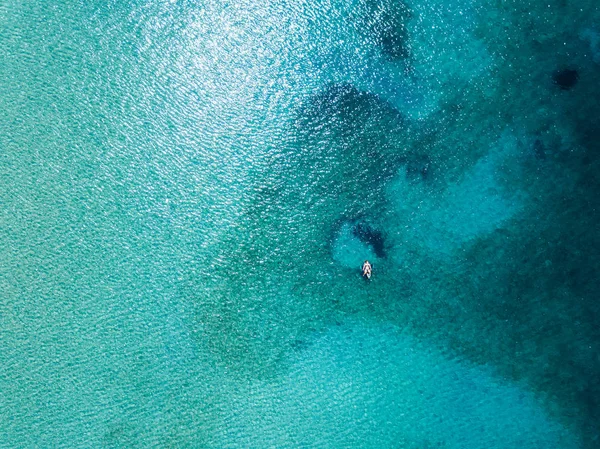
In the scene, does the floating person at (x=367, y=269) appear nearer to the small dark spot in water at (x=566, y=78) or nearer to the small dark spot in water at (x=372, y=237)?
the small dark spot in water at (x=372, y=237)

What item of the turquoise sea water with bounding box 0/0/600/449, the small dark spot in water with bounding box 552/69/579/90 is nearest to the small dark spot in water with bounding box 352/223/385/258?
the turquoise sea water with bounding box 0/0/600/449

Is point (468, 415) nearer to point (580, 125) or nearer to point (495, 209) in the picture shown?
point (495, 209)

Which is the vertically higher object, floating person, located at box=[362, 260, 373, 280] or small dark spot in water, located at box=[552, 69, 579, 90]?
small dark spot in water, located at box=[552, 69, 579, 90]

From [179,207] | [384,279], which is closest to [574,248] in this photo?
[384,279]

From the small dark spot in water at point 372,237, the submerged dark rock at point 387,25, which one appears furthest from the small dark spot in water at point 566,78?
the small dark spot in water at point 372,237

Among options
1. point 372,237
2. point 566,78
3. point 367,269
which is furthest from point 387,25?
point 367,269

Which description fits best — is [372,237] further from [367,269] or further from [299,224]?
[299,224]

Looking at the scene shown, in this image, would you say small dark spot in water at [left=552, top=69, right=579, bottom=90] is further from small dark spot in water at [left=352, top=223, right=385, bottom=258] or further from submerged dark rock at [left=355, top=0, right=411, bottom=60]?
small dark spot in water at [left=352, top=223, right=385, bottom=258]
